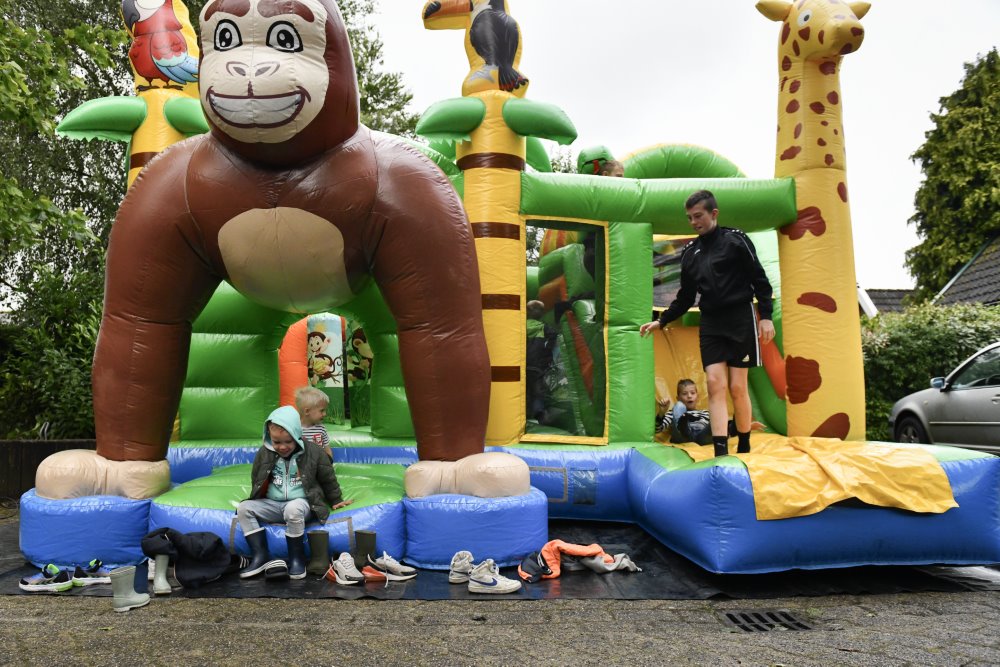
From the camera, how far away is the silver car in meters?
5.51

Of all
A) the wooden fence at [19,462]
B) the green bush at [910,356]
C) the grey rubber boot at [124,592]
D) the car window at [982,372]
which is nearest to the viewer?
the grey rubber boot at [124,592]

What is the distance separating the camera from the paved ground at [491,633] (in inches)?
82.3

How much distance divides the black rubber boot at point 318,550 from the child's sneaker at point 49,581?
0.93 metres

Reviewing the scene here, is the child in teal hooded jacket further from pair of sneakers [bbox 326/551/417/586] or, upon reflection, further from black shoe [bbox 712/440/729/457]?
black shoe [bbox 712/440/729/457]

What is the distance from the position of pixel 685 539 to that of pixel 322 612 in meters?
1.55

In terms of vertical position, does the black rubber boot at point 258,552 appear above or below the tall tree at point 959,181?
below

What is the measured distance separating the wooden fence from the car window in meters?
7.13

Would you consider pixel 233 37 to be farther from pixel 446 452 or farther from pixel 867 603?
pixel 867 603

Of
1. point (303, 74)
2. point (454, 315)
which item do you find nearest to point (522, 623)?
Answer: point (454, 315)

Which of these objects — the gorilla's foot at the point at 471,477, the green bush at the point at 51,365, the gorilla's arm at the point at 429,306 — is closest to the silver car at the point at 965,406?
the gorilla's foot at the point at 471,477

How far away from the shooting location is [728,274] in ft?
11.5

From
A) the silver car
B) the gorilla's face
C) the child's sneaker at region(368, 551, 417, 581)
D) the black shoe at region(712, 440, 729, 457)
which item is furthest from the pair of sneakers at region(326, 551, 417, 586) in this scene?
the silver car

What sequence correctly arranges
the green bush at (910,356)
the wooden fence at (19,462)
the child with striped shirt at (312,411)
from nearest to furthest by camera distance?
1. the child with striped shirt at (312,411)
2. the wooden fence at (19,462)
3. the green bush at (910,356)

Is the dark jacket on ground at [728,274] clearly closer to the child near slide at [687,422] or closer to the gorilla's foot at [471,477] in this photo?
the child near slide at [687,422]
